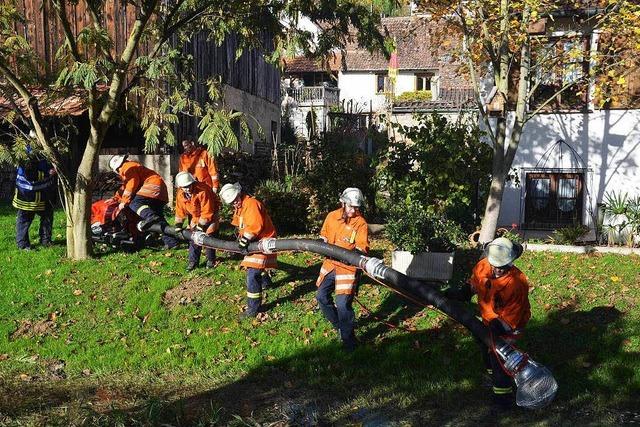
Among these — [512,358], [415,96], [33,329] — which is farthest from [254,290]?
Result: [415,96]

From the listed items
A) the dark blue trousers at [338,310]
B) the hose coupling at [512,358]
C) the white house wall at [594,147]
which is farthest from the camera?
the white house wall at [594,147]

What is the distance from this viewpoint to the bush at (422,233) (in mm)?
9328

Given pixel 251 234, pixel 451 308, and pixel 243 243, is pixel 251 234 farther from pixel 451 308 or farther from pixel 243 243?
pixel 451 308

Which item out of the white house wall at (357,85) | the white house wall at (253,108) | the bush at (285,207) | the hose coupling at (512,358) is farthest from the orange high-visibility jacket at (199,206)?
the white house wall at (357,85)

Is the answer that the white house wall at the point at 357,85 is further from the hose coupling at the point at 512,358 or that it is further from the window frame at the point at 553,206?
the hose coupling at the point at 512,358

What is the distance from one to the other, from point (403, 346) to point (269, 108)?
2024 cm

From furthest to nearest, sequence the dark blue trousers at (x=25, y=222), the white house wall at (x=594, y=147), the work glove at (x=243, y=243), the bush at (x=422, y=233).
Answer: the white house wall at (x=594, y=147)
the dark blue trousers at (x=25, y=222)
the bush at (x=422, y=233)
the work glove at (x=243, y=243)

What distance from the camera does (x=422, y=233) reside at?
30.9 ft

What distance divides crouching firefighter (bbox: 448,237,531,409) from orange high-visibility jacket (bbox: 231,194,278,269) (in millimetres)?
2923

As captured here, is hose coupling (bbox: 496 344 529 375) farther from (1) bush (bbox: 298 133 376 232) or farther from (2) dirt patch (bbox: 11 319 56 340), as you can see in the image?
(1) bush (bbox: 298 133 376 232)

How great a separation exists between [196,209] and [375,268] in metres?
3.62

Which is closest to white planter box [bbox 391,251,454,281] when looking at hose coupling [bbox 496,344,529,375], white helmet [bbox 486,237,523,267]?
white helmet [bbox 486,237,523,267]

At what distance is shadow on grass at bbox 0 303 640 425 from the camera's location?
20.1 feet

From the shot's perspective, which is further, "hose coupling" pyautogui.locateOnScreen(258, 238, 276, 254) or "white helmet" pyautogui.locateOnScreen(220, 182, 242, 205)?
"white helmet" pyautogui.locateOnScreen(220, 182, 242, 205)
